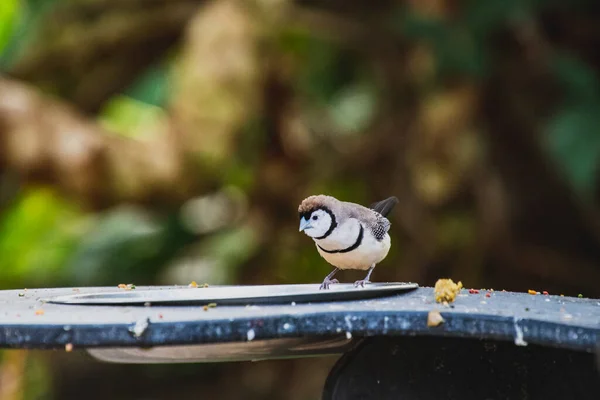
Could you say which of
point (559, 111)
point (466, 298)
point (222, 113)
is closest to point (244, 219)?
point (222, 113)

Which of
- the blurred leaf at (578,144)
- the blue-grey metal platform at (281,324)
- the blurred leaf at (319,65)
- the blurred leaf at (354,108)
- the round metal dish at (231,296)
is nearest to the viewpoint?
the blue-grey metal platform at (281,324)

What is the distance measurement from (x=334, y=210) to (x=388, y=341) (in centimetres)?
59

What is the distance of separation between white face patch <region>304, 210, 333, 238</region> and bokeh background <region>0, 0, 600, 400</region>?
2.56m

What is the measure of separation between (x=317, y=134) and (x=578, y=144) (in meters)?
1.74

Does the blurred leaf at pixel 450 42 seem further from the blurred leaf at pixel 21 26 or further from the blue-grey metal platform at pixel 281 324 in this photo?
the blue-grey metal platform at pixel 281 324

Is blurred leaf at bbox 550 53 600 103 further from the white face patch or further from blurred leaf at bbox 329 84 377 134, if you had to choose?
the white face patch

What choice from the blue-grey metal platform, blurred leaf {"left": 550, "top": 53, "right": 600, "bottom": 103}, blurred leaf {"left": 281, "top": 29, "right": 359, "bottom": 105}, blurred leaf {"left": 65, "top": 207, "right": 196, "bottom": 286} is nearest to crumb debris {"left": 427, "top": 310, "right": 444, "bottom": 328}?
the blue-grey metal platform

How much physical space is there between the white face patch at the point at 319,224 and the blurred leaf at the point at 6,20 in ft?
12.4

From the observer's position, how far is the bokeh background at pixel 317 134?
16.7ft

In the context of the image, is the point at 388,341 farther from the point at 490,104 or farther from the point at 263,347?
the point at 490,104

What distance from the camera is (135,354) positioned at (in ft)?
5.46

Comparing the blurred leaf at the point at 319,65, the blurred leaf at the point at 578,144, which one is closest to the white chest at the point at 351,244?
the blurred leaf at the point at 578,144

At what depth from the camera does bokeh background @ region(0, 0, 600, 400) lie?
509 centimetres

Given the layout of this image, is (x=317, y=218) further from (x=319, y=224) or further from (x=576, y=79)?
(x=576, y=79)
